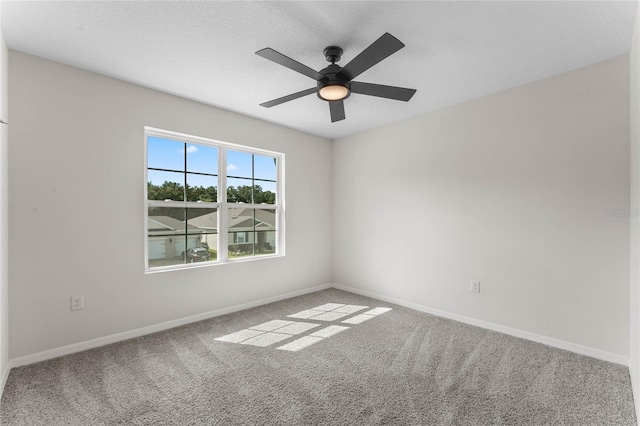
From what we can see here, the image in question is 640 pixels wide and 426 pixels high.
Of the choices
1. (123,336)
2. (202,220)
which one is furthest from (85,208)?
(123,336)

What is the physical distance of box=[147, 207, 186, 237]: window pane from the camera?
3250mm

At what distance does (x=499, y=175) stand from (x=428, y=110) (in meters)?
1.19

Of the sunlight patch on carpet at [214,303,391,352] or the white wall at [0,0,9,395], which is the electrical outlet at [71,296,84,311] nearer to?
the white wall at [0,0,9,395]

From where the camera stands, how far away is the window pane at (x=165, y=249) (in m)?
3.25

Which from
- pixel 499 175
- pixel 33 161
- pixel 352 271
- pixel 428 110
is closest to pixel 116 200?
pixel 33 161

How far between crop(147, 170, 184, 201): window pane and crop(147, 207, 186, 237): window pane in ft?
0.44

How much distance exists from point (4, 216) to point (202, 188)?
1.73 meters

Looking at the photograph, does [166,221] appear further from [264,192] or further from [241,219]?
[264,192]

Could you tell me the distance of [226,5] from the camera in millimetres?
1905

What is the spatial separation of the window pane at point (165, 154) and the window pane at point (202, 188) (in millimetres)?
194

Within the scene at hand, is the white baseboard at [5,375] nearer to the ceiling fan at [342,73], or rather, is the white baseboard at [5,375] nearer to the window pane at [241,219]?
the window pane at [241,219]

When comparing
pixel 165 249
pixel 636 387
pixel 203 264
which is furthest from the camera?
pixel 203 264

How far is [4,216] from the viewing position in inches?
87.9

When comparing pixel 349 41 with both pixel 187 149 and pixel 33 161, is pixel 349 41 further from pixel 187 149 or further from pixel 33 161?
pixel 33 161
